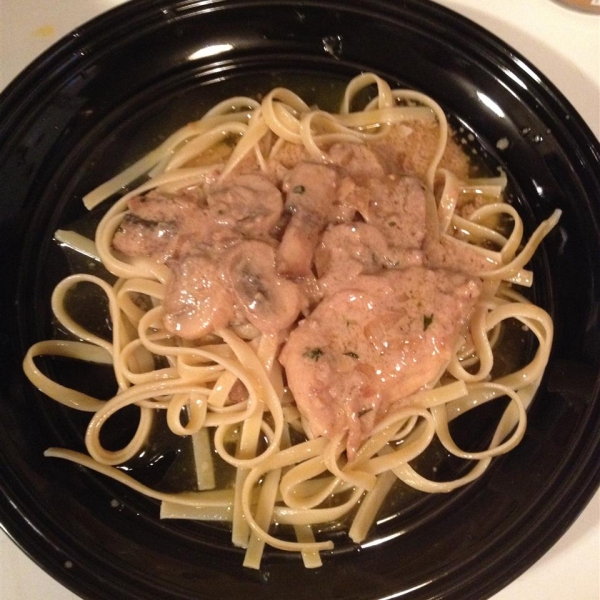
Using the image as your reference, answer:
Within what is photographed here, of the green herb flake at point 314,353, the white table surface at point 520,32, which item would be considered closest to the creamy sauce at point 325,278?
the green herb flake at point 314,353

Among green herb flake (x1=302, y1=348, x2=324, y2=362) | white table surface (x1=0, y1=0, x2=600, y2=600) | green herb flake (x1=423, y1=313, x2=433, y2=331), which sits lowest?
green herb flake (x1=302, y1=348, x2=324, y2=362)

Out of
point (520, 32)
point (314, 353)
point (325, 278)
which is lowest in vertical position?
point (314, 353)

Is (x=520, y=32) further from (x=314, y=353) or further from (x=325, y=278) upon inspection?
(x=314, y=353)

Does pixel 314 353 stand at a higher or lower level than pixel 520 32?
lower

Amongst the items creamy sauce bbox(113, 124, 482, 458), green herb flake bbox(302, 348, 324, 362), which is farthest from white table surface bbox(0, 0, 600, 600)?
green herb flake bbox(302, 348, 324, 362)

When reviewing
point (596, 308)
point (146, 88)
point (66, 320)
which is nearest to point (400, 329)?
point (596, 308)

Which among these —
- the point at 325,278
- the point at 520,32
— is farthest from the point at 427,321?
the point at 520,32

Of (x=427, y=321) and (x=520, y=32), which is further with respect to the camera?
(x=520, y=32)

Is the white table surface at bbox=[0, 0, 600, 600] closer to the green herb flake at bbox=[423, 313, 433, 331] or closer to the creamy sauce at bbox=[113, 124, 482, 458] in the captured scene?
the creamy sauce at bbox=[113, 124, 482, 458]

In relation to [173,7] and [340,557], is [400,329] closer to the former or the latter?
[340,557]
